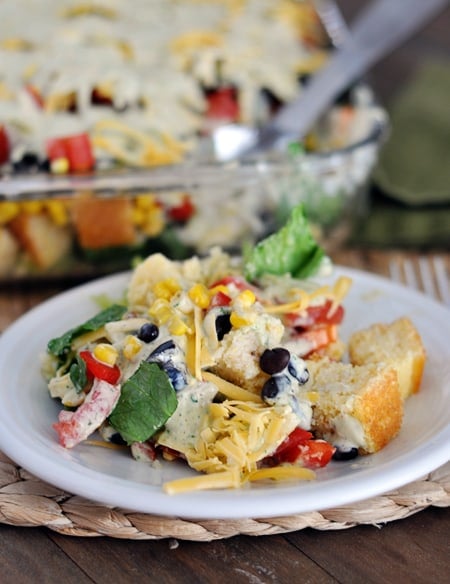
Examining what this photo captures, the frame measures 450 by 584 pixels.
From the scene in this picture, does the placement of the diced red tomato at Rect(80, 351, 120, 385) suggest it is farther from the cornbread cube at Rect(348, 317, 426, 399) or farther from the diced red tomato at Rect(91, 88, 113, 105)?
the diced red tomato at Rect(91, 88, 113, 105)


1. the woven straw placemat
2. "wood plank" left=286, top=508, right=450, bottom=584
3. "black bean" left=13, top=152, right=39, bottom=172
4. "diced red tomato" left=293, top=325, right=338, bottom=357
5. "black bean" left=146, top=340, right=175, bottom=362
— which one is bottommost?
"wood plank" left=286, top=508, right=450, bottom=584

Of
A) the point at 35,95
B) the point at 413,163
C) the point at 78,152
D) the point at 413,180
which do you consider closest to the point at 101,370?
the point at 78,152

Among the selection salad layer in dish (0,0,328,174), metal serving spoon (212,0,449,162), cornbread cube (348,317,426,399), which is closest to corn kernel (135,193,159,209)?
salad layer in dish (0,0,328,174)

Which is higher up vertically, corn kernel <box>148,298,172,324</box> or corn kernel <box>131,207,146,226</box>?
corn kernel <box>148,298,172,324</box>

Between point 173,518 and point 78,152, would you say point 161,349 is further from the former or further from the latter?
point 78,152

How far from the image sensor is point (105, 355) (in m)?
2.05

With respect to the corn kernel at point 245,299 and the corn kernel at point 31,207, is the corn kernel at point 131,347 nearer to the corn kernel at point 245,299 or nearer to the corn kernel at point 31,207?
the corn kernel at point 245,299

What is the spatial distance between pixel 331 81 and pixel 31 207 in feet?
4.14

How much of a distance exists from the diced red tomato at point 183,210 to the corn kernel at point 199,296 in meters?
1.01

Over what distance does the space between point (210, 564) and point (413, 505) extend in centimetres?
44

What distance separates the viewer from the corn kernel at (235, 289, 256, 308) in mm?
2092

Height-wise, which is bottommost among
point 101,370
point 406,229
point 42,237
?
point 406,229

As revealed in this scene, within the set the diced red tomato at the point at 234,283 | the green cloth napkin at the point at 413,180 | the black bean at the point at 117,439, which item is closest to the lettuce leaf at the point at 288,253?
the diced red tomato at the point at 234,283

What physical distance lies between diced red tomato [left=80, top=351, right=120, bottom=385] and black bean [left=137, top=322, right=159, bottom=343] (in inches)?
3.4
